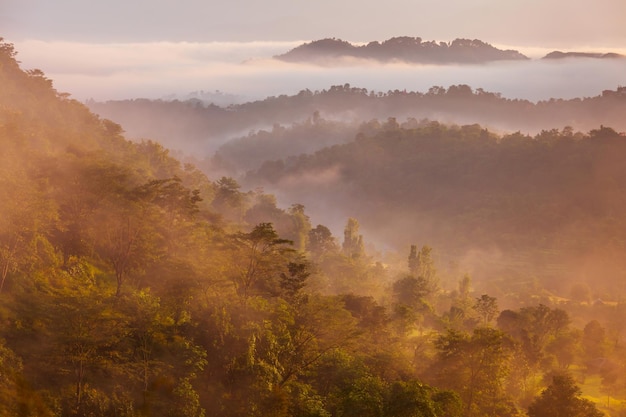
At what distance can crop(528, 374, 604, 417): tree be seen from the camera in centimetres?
2755

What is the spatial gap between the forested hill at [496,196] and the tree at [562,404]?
78285mm

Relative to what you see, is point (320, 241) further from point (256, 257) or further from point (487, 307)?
point (256, 257)

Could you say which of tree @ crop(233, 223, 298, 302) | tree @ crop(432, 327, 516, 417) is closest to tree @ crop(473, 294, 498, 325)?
tree @ crop(432, 327, 516, 417)

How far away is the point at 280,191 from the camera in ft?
643

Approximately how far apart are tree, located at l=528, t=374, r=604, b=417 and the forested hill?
78.3 metres

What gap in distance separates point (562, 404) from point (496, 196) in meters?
131

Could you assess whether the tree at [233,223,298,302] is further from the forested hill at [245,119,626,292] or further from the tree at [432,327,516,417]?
the forested hill at [245,119,626,292]

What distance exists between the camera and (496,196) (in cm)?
15212

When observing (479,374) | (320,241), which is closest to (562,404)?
(479,374)

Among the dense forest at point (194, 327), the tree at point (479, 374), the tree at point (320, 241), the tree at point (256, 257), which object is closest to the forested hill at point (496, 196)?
the tree at point (320, 241)

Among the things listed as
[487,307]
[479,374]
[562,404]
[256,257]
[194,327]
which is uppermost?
[256,257]

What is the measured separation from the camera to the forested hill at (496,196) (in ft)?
382

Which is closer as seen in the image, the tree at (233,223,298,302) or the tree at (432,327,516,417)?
the tree at (432,327,516,417)

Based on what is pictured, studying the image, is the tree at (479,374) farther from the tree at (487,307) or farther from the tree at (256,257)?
the tree at (487,307)
